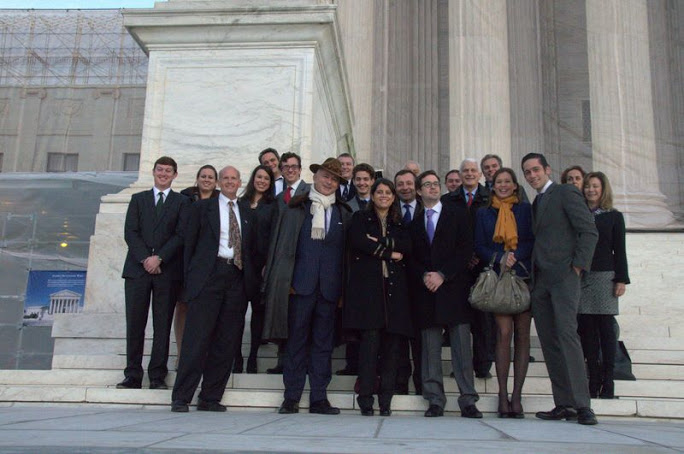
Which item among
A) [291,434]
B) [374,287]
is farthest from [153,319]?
[291,434]

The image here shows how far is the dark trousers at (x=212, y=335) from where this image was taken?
5793mm

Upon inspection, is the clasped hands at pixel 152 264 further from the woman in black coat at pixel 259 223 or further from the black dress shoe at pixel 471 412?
the black dress shoe at pixel 471 412

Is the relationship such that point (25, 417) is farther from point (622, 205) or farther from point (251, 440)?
point (622, 205)

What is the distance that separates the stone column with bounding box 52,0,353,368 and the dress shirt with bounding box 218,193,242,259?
224cm

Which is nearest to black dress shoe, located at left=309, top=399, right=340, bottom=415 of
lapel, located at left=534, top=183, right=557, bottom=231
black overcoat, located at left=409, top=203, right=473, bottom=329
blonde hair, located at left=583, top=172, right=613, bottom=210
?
black overcoat, located at left=409, top=203, right=473, bottom=329

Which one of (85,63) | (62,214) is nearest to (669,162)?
(62,214)

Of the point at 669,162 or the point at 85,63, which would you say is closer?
the point at 669,162

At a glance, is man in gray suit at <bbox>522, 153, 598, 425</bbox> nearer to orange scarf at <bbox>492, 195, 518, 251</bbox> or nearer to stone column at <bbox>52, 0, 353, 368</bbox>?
orange scarf at <bbox>492, 195, 518, 251</bbox>

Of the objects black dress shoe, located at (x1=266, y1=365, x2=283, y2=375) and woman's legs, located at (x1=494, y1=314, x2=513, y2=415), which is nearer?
woman's legs, located at (x1=494, y1=314, x2=513, y2=415)

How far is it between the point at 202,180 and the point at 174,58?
2706 mm

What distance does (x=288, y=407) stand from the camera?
567cm

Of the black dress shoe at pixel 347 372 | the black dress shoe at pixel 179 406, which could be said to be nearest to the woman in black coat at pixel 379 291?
the black dress shoe at pixel 347 372

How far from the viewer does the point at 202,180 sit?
23.2ft

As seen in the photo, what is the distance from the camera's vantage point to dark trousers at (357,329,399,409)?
5725 mm
